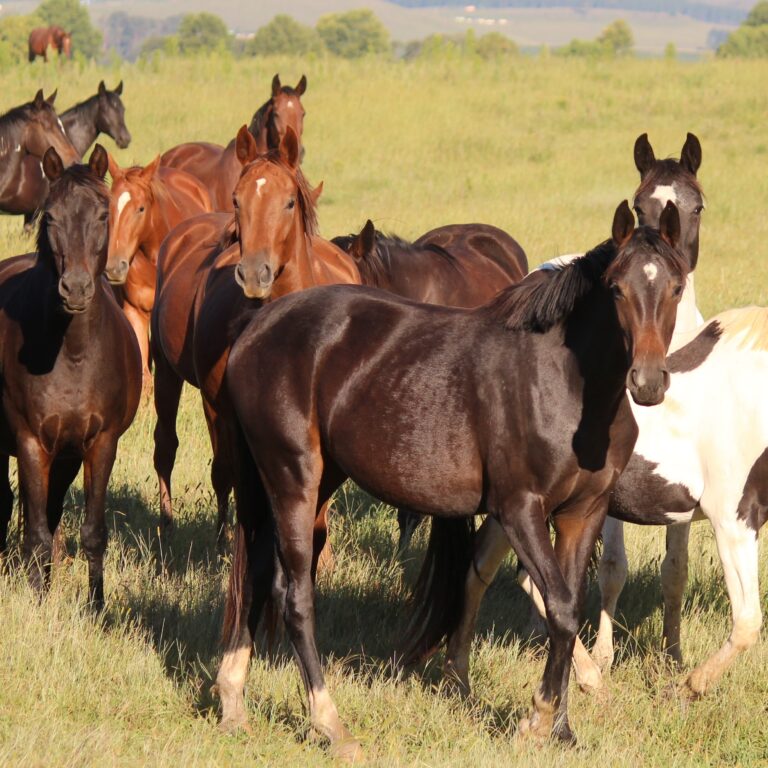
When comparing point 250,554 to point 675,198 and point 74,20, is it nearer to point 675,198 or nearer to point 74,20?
point 675,198

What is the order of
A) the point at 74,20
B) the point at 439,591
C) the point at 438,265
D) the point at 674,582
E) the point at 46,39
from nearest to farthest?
the point at 439,591 < the point at 674,582 < the point at 438,265 < the point at 46,39 < the point at 74,20

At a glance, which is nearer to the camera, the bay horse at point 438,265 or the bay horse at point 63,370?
the bay horse at point 63,370

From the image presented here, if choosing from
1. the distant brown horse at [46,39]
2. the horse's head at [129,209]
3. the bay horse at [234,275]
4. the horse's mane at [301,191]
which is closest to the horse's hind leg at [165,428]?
the bay horse at [234,275]

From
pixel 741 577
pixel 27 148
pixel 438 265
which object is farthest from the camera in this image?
pixel 27 148

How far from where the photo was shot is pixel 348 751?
163 inches

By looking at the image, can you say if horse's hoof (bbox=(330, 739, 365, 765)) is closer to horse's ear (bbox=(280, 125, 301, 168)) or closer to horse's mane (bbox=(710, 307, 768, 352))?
horse's mane (bbox=(710, 307, 768, 352))

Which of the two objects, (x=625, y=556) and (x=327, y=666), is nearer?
(x=327, y=666)

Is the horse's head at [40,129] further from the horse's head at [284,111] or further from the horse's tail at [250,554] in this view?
the horse's tail at [250,554]

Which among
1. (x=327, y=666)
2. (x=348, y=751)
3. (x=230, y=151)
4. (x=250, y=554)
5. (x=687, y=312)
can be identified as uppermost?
(x=687, y=312)

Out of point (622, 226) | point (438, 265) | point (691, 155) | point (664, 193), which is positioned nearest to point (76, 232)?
point (622, 226)

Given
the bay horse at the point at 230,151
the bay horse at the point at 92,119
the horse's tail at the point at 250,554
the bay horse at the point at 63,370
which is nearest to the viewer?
the horse's tail at the point at 250,554

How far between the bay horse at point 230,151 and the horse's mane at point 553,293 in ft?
21.7

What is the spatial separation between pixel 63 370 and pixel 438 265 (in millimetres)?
3248

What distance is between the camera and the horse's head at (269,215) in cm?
525
